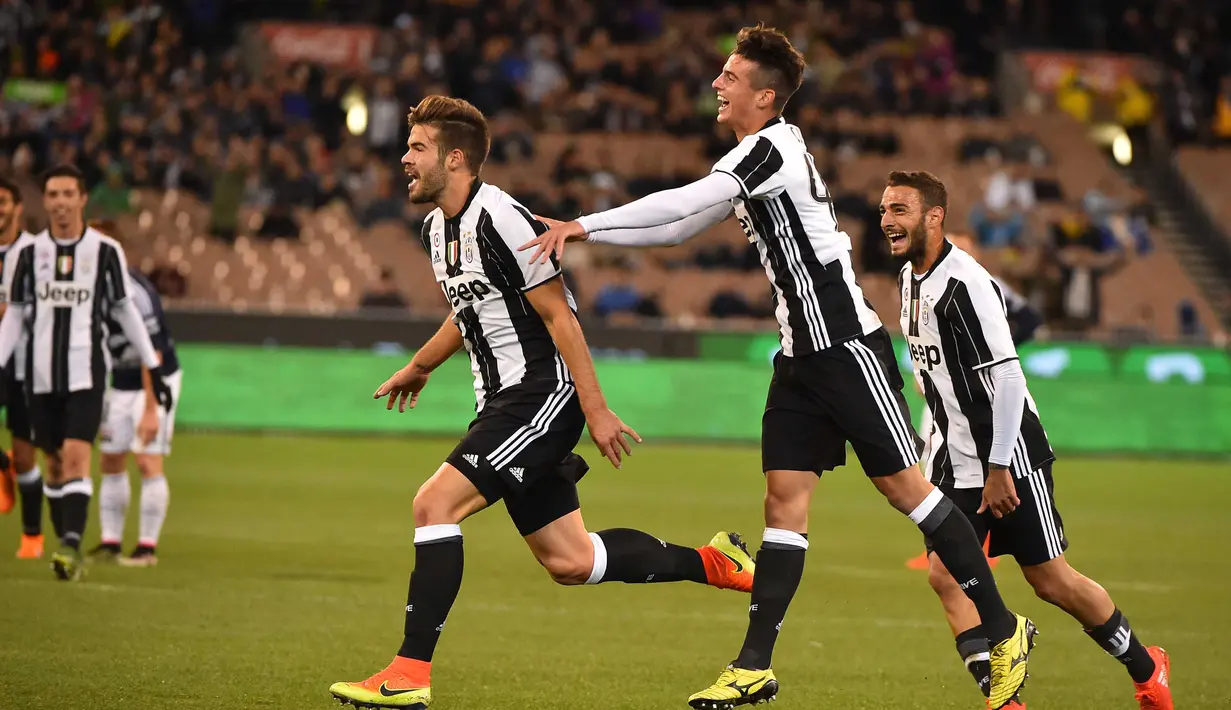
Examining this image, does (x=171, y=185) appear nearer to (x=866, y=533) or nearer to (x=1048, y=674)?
(x=866, y=533)

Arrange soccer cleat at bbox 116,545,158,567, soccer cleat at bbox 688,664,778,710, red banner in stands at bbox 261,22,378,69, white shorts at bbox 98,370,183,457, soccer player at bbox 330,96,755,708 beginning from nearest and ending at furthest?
soccer cleat at bbox 688,664,778,710 → soccer player at bbox 330,96,755,708 → soccer cleat at bbox 116,545,158,567 → white shorts at bbox 98,370,183,457 → red banner in stands at bbox 261,22,378,69

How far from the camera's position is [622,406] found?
19.8 metres

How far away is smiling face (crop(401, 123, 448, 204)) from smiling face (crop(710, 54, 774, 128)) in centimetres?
107

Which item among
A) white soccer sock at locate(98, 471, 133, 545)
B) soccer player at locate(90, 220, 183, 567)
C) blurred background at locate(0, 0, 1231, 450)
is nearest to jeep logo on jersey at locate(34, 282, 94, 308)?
soccer player at locate(90, 220, 183, 567)

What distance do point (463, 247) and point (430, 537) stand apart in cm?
108

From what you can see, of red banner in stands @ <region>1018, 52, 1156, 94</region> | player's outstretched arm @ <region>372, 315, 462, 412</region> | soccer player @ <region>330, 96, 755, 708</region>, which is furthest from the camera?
red banner in stands @ <region>1018, 52, 1156, 94</region>

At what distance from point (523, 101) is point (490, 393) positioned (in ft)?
71.6

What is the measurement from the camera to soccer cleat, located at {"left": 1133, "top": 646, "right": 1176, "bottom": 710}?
6414mm

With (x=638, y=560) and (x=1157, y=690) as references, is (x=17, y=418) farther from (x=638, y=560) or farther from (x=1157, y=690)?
(x=1157, y=690)

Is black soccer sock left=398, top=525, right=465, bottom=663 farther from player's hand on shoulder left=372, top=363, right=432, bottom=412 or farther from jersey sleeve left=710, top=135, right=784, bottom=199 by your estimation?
jersey sleeve left=710, top=135, right=784, bottom=199

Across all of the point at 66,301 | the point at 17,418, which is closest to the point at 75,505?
the point at 17,418

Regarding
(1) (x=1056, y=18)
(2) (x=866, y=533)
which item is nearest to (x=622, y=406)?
(2) (x=866, y=533)

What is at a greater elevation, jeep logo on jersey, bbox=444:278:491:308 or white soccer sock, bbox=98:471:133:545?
jeep logo on jersey, bbox=444:278:491:308

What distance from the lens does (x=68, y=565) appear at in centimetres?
920
